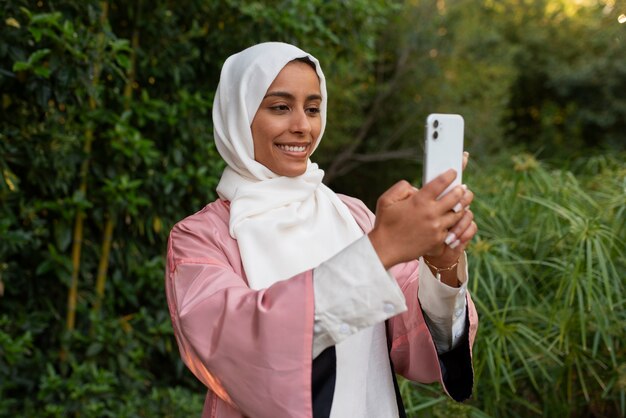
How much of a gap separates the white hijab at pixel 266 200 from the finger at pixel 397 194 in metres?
0.40

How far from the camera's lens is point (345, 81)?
9547 millimetres

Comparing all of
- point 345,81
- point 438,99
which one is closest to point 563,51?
point 438,99

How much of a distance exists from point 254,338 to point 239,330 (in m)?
0.03

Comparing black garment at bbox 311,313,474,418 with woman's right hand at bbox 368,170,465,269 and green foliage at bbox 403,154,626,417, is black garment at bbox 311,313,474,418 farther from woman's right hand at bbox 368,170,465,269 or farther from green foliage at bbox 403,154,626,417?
green foliage at bbox 403,154,626,417

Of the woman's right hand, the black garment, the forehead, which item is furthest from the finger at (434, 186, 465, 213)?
Answer: the forehead

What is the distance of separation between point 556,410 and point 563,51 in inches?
508

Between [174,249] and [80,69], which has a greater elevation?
[80,69]

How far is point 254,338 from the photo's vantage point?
4.26ft

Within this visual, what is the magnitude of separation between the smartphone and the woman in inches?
2.8

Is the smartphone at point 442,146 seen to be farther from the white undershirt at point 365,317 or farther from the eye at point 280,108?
the eye at point 280,108

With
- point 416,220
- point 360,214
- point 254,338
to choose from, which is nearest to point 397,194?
point 416,220

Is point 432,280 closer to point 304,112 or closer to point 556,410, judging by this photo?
point 304,112

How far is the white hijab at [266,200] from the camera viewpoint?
1.57 m

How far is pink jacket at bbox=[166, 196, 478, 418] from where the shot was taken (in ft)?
4.18
